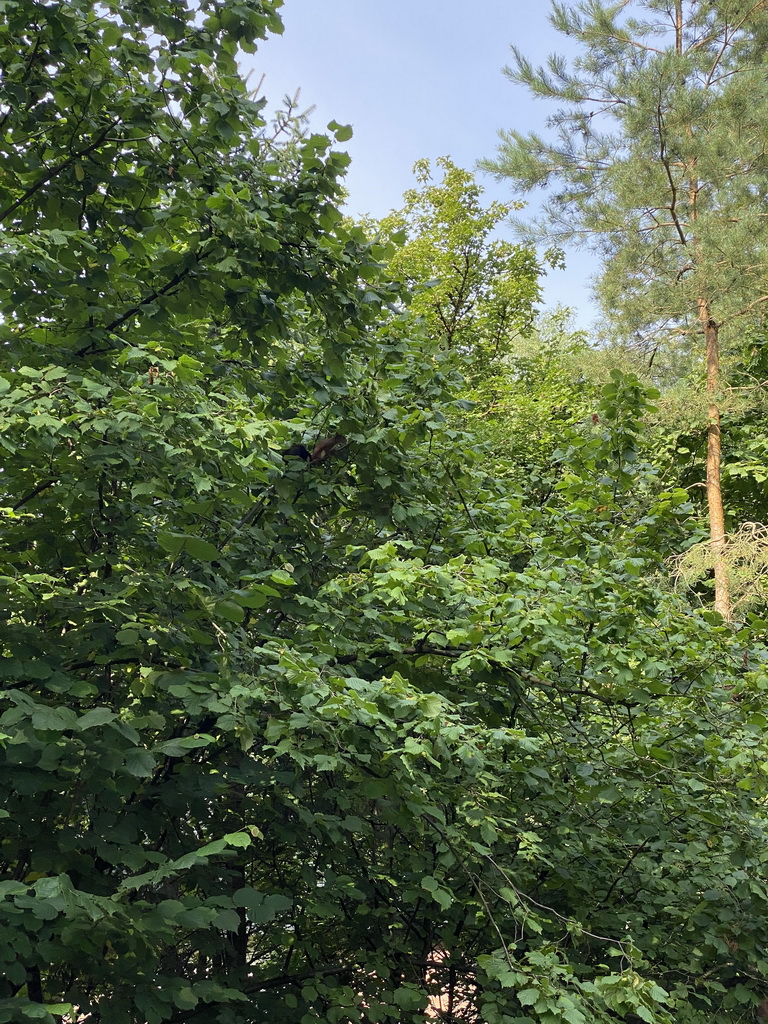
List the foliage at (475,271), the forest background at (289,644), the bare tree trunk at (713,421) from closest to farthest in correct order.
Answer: the forest background at (289,644) < the bare tree trunk at (713,421) < the foliage at (475,271)

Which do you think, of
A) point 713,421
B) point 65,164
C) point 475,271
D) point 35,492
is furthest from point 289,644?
point 475,271

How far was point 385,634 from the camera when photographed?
4.19 metres

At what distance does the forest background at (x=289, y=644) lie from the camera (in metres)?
3.06

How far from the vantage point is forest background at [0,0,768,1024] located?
120 inches

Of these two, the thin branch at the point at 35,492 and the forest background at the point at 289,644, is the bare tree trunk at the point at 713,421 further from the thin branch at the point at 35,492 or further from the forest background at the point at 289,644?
the thin branch at the point at 35,492

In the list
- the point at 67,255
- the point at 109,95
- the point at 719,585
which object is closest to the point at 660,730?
the point at 67,255

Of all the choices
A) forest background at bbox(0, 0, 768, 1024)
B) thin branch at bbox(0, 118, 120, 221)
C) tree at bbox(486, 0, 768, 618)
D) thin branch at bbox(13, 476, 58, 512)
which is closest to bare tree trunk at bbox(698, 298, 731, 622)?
tree at bbox(486, 0, 768, 618)

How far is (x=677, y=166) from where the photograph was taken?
10.7 metres

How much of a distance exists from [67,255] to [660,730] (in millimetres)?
3500

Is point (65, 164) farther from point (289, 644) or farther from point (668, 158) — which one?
point (668, 158)

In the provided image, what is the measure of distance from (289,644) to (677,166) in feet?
30.3

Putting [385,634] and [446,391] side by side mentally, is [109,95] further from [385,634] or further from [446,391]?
[385,634]

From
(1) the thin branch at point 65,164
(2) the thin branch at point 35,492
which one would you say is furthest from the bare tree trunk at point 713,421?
(1) the thin branch at point 65,164

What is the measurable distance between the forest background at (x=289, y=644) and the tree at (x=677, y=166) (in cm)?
537
